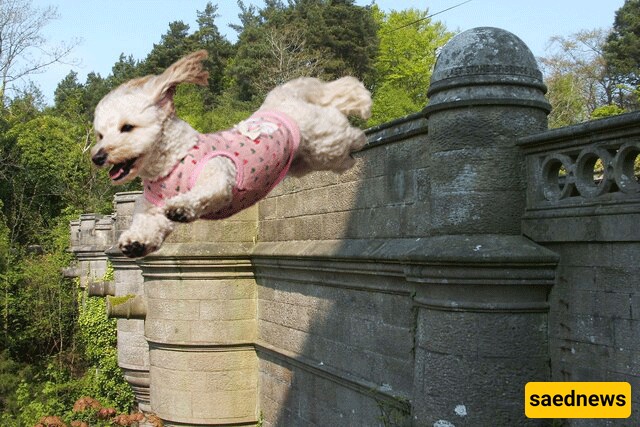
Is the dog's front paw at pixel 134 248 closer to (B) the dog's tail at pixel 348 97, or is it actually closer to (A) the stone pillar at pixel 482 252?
(B) the dog's tail at pixel 348 97

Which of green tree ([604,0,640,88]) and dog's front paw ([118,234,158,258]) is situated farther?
green tree ([604,0,640,88])

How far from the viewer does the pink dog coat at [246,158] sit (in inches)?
88.4

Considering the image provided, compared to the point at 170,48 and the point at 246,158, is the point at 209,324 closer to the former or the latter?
the point at 246,158

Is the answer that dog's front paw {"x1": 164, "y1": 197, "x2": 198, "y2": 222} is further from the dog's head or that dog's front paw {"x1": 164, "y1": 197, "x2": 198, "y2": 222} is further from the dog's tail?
the dog's tail

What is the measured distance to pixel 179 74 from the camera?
218 centimetres

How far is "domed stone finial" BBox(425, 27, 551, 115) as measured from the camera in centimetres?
425

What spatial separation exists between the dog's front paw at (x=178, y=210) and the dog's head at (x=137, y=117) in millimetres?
147

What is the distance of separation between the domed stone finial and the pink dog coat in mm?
1997

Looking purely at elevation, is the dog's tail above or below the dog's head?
above

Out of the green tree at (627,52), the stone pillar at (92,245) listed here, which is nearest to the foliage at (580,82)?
the green tree at (627,52)

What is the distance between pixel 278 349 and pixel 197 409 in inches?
51.8

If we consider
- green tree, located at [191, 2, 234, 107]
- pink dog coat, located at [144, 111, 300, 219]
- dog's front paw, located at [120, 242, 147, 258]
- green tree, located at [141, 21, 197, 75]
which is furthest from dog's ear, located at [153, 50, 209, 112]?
green tree, located at [191, 2, 234, 107]

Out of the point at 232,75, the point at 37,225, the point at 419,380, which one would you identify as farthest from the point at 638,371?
the point at 37,225

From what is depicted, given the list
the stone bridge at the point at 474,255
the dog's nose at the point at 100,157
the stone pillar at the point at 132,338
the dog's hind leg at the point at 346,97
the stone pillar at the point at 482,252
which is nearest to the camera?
the dog's nose at the point at 100,157
